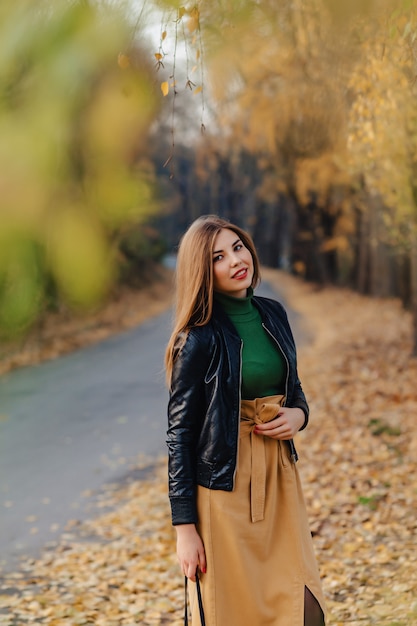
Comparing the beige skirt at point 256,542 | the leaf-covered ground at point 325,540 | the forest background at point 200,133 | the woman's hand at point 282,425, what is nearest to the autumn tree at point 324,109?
the forest background at point 200,133

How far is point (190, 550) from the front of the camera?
2770mm

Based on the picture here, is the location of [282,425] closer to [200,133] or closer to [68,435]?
[68,435]

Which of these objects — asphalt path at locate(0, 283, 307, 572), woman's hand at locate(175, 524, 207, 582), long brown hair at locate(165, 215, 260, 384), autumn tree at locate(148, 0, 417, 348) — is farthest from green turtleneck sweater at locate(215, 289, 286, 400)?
asphalt path at locate(0, 283, 307, 572)

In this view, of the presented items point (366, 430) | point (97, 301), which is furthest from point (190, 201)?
point (366, 430)

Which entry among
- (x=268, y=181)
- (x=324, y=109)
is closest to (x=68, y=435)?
(x=324, y=109)

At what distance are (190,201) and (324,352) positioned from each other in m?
33.6

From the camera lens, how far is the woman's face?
2920 mm

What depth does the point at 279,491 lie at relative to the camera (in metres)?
2.94

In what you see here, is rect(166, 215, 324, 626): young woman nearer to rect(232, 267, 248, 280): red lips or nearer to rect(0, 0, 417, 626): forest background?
rect(232, 267, 248, 280): red lips

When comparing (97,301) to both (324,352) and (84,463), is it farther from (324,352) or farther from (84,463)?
(84,463)

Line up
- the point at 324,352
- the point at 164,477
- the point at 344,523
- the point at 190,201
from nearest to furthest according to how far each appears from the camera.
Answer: the point at 344,523, the point at 164,477, the point at 324,352, the point at 190,201

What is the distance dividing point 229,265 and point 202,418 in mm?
597

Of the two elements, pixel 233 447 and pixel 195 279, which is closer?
pixel 233 447

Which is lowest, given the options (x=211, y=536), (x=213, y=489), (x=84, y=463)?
(x=84, y=463)
